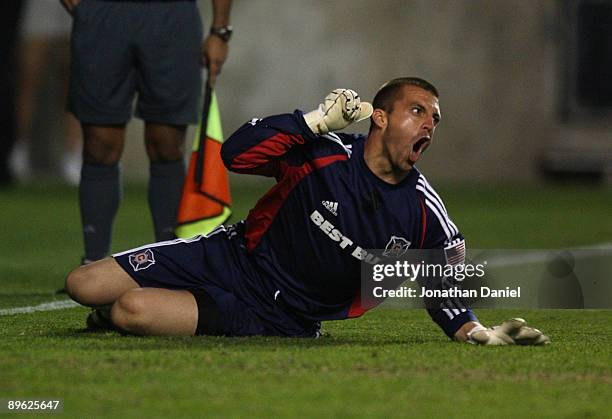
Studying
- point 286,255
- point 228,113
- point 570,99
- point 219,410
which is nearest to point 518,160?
point 570,99

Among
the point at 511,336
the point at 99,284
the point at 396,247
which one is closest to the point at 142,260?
the point at 99,284

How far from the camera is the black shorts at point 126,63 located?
596 centimetres

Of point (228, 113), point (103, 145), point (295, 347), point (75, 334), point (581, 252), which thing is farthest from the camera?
point (228, 113)

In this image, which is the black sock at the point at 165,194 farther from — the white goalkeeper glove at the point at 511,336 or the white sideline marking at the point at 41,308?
the white goalkeeper glove at the point at 511,336

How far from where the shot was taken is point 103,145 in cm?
598

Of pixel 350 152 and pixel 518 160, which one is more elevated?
pixel 350 152

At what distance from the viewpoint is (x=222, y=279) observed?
14.6 ft

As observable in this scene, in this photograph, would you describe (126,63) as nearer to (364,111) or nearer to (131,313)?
(131,313)

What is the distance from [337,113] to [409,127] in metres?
0.25

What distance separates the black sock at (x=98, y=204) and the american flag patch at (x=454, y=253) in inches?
80.6

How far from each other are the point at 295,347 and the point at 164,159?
215cm

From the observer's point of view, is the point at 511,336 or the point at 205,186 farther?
the point at 205,186

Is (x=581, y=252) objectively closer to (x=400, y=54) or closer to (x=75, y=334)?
(x=75, y=334)

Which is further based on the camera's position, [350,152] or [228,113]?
[228,113]
